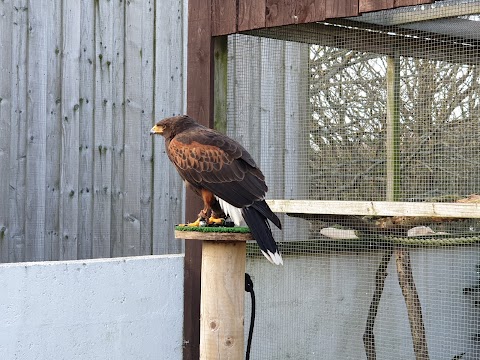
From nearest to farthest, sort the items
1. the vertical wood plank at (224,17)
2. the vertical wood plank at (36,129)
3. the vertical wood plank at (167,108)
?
the vertical wood plank at (224,17) → the vertical wood plank at (36,129) → the vertical wood plank at (167,108)

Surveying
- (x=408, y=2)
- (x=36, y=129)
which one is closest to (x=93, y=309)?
(x=36, y=129)

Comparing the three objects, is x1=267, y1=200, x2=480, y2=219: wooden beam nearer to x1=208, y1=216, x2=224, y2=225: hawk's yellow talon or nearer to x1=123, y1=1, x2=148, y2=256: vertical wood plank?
x1=208, y1=216, x2=224, y2=225: hawk's yellow talon

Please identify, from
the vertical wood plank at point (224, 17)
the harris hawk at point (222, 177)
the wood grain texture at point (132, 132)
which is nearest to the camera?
the harris hawk at point (222, 177)

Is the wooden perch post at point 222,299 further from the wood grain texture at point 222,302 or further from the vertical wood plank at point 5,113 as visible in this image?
the vertical wood plank at point 5,113

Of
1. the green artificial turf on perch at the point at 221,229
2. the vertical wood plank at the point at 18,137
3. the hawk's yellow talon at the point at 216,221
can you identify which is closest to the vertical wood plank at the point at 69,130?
the vertical wood plank at the point at 18,137

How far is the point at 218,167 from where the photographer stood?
10.6 feet

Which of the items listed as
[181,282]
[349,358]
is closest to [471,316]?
[349,358]

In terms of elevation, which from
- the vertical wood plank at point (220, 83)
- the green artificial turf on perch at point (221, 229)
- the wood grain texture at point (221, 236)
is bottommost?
the wood grain texture at point (221, 236)

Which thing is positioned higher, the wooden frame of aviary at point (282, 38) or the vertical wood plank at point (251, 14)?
the vertical wood plank at point (251, 14)

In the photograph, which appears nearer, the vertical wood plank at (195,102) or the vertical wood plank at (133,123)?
the vertical wood plank at (195,102)

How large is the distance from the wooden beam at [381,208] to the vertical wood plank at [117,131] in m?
1.10

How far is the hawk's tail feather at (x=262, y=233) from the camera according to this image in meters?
2.99

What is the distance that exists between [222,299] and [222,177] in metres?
0.47

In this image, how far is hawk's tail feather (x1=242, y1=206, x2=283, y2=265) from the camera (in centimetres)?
299
